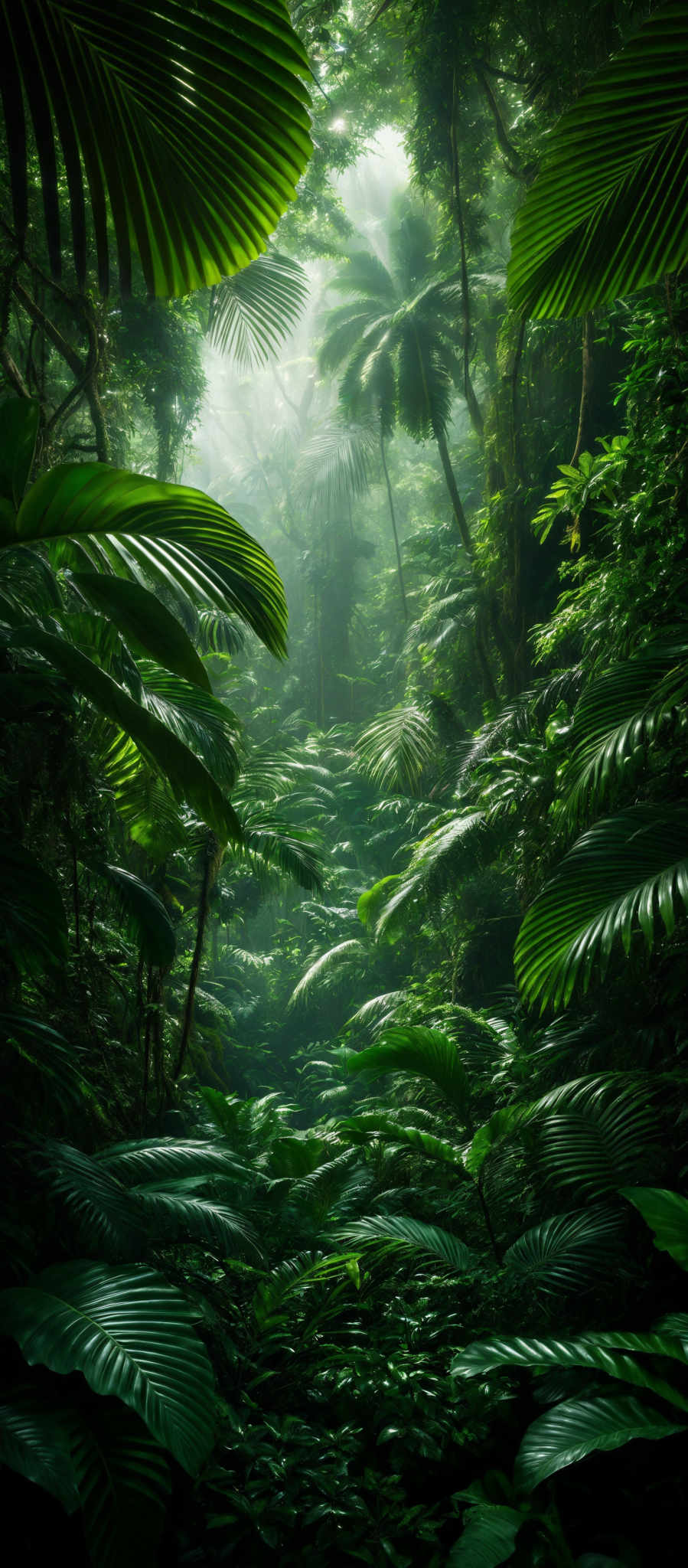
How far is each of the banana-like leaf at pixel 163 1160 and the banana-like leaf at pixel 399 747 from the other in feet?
15.4

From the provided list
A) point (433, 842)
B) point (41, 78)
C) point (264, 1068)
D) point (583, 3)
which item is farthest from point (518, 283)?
point (264, 1068)

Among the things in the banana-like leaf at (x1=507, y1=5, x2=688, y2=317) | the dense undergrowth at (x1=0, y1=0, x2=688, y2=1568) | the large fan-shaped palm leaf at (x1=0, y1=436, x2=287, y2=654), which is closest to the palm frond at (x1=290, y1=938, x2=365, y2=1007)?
the dense undergrowth at (x1=0, y1=0, x2=688, y2=1568)

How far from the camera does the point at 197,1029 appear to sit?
6578mm

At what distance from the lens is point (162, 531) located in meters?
1.80

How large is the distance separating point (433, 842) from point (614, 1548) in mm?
4045

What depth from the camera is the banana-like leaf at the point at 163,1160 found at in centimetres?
239

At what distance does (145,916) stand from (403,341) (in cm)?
929

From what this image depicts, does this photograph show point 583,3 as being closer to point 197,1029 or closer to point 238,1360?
point 238,1360

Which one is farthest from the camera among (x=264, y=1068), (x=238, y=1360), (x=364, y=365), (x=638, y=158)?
(x=364, y=365)

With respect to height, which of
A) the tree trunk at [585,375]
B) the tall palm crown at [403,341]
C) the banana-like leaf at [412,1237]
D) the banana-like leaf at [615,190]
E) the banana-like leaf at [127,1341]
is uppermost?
the tall palm crown at [403,341]

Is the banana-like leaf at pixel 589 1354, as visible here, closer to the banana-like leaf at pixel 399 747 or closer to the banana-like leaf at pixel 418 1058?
the banana-like leaf at pixel 418 1058

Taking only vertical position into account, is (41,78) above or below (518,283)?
below

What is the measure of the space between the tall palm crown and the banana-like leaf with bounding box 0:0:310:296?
7.41 meters

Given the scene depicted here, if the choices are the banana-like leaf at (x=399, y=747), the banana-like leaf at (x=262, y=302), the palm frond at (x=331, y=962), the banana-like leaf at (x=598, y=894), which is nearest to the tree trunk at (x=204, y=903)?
the banana-like leaf at (x=598, y=894)
